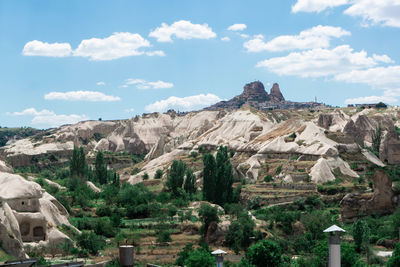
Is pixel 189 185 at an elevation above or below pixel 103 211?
above

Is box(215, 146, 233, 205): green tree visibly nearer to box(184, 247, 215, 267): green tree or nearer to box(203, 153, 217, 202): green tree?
box(203, 153, 217, 202): green tree

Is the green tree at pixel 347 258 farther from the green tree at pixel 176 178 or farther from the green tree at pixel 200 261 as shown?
the green tree at pixel 176 178

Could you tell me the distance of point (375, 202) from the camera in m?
49.8

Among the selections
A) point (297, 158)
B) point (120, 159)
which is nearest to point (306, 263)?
point (297, 158)

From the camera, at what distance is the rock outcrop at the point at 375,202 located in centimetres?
4947

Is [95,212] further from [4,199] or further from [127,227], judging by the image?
[4,199]

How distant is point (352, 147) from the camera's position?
72.9 metres

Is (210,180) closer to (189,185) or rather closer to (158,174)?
(189,185)

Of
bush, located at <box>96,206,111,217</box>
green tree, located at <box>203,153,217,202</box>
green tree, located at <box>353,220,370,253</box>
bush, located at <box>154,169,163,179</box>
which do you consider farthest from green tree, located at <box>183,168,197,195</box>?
green tree, located at <box>353,220,370,253</box>

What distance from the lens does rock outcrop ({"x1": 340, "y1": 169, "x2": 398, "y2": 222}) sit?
49469 mm

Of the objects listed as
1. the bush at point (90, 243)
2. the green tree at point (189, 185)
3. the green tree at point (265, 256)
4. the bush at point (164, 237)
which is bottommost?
the bush at point (164, 237)

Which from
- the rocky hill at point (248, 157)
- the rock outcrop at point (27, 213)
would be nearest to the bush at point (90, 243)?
the rock outcrop at point (27, 213)

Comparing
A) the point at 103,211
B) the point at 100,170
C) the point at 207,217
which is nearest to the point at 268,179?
the point at 103,211

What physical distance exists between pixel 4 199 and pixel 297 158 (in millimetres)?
42774
